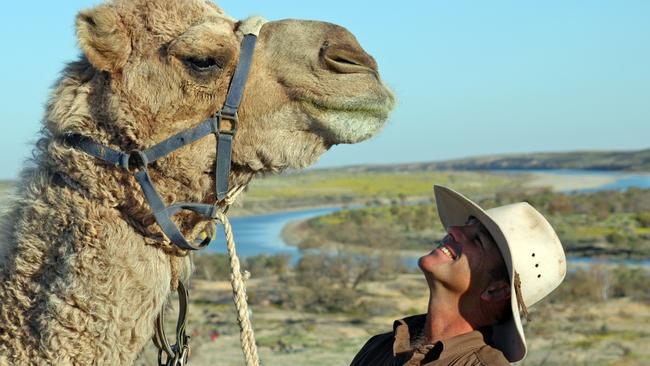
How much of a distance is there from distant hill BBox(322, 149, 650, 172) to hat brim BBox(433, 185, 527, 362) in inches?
4512

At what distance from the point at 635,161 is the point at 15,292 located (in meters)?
127

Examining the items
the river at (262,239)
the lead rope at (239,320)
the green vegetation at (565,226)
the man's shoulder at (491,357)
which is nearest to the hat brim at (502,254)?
the man's shoulder at (491,357)

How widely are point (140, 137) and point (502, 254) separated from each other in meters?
1.56

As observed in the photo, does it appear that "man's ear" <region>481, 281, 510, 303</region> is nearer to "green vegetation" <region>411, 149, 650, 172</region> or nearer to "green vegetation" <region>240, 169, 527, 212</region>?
"green vegetation" <region>240, 169, 527, 212</region>

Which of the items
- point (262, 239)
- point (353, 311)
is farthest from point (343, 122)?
point (262, 239)

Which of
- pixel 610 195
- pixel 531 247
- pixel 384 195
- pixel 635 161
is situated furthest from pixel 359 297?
pixel 635 161

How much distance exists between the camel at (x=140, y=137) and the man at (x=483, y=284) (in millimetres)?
726

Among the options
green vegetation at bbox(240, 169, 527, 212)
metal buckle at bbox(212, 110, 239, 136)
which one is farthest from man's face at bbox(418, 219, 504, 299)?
green vegetation at bbox(240, 169, 527, 212)

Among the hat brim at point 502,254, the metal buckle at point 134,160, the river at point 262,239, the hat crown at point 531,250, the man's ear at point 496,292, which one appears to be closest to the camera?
the metal buckle at point 134,160

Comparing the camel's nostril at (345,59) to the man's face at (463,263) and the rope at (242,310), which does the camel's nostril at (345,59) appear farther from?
the man's face at (463,263)

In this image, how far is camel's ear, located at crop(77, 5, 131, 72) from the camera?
3459 mm

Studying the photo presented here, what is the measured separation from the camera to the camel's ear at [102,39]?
3459mm

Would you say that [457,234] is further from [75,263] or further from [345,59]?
[75,263]

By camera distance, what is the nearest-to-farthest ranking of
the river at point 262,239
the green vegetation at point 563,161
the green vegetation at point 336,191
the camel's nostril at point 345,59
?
the camel's nostril at point 345,59 → the river at point 262,239 → the green vegetation at point 336,191 → the green vegetation at point 563,161
